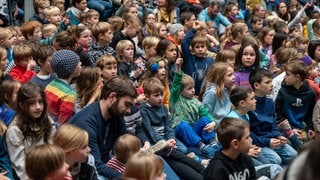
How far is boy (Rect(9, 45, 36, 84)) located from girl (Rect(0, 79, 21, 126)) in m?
1.47

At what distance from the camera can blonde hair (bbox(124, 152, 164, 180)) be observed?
3.57 meters

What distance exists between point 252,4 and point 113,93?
33.8ft

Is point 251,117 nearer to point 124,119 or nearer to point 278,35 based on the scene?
point 124,119

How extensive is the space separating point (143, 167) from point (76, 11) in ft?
23.8

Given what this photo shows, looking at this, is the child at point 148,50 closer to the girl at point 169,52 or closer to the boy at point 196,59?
the girl at point 169,52

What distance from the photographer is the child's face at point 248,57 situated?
7297 mm

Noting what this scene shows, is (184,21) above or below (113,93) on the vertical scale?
below

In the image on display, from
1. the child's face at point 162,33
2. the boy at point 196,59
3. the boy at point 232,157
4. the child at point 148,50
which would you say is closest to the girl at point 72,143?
the boy at point 232,157

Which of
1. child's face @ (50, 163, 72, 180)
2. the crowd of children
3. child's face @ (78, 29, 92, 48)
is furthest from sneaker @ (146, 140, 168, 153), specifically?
child's face @ (78, 29, 92, 48)

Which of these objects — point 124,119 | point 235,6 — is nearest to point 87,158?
point 124,119

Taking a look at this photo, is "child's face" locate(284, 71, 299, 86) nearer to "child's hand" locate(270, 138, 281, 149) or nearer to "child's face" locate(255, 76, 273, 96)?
"child's face" locate(255, 76, 273, 96)

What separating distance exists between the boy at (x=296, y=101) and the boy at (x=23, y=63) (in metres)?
2.70

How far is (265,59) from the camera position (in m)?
8.55


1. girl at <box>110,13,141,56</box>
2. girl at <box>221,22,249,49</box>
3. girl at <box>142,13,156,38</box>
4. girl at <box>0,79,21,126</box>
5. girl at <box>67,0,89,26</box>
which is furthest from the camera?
girl at <box>67,0,89,26</box>
